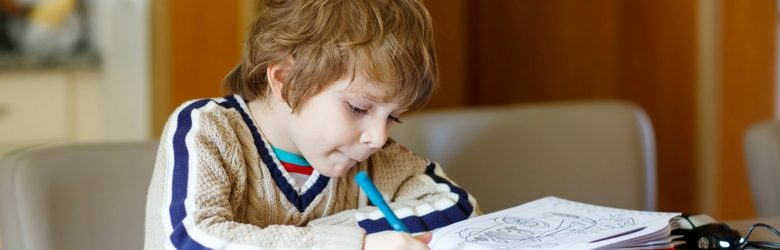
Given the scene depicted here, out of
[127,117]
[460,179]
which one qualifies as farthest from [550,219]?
[127,117]

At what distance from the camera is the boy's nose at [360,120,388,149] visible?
3.69ft

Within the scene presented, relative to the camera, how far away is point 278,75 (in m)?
1.17

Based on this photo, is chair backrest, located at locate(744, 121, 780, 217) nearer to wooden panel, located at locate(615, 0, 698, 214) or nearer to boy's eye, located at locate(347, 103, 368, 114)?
boy's eye, located at locate(347, 103, 368, 114)

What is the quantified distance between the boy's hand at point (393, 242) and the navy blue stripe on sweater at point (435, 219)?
15 centimetres

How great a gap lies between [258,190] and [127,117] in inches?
62.9

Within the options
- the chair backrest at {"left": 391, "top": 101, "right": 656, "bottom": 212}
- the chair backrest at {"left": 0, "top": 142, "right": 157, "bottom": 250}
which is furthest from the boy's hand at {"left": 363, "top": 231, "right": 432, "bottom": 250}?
the chair backrest at {"left": 391, "top": 101, "right": 656, "bottom": 212}

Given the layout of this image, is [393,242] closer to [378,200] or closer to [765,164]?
[378,200]

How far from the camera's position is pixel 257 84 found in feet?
4.03

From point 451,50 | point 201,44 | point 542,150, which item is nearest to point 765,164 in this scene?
point 542,150

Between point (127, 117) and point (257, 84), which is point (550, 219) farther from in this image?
point (127, 117)

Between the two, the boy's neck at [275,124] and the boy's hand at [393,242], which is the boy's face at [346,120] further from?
the boy's hand at [393,242]

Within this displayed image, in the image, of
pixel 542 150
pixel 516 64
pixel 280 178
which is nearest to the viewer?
pixel 280 178

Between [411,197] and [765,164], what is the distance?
713mm

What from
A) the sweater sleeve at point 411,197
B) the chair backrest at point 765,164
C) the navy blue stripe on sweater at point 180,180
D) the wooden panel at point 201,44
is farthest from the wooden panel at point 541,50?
the navy blue stripe on sweater at point 180,180
